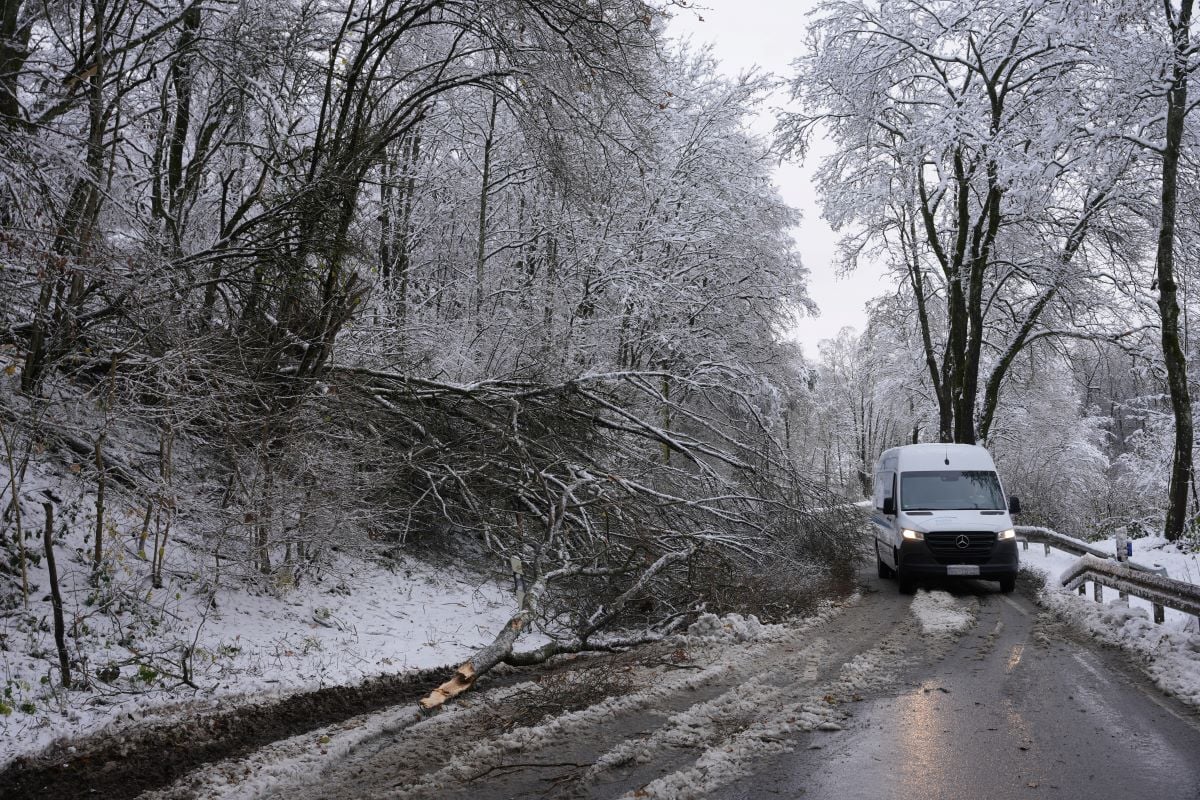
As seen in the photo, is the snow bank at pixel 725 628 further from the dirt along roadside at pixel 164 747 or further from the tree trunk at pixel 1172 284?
the tree trunk at pixel 1172 284

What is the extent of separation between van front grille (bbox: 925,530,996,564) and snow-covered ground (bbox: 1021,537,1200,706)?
102 cm

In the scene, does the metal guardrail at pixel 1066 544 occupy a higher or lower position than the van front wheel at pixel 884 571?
higher

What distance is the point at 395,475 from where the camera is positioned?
9516 millimetres

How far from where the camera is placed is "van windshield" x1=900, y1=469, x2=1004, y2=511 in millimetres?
13539

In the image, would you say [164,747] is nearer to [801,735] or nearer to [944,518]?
[801,735]

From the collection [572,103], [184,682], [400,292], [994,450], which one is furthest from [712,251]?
[994,450]

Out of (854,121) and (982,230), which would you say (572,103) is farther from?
(982,230)

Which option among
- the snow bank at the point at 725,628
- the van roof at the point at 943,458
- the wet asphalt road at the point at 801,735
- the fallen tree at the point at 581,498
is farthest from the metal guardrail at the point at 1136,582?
the snow bank at the point at 725,628

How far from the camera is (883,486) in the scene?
15.5 meters

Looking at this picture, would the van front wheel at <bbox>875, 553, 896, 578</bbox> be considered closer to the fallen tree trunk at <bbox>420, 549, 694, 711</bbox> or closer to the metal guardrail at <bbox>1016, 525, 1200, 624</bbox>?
the metal guardrail at <bbox>1016, 525, 1200, 624</bbox>

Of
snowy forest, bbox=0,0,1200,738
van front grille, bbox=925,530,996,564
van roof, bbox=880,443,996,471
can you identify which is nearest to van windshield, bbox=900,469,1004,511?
van roof, bbox=880,443,996,471

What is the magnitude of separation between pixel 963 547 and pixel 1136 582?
11.4 feet

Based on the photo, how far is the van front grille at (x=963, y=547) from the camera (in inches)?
502

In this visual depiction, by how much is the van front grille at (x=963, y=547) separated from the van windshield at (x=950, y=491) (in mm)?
760
